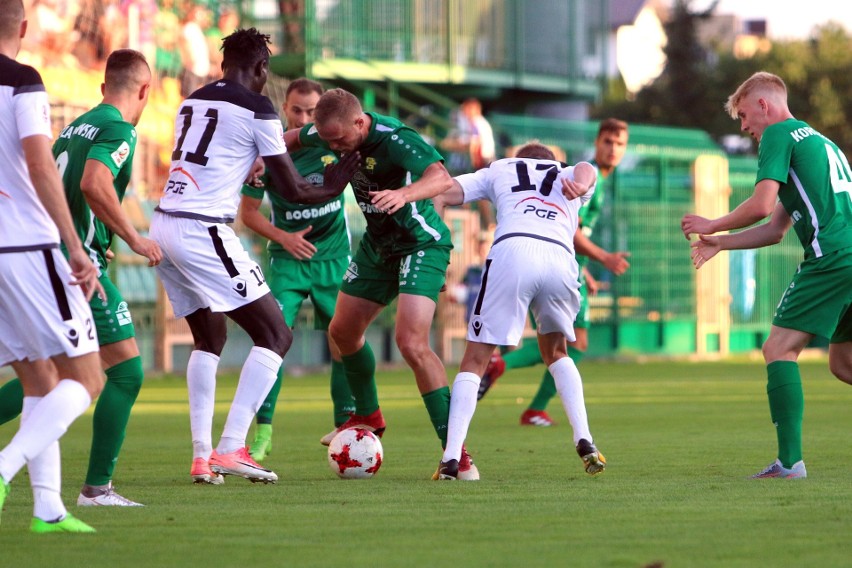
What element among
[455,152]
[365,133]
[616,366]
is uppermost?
[365,133]

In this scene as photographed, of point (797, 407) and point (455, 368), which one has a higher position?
point (797, 407)

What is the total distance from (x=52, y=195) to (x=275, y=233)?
13.3 ft

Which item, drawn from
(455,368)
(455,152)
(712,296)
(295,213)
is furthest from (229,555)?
(712,296)

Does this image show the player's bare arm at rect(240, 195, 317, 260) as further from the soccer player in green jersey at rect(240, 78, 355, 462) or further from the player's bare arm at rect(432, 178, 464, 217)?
the player's bare arm at rect(432, 178, 464, 217)

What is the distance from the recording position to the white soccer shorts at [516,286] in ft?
27.5

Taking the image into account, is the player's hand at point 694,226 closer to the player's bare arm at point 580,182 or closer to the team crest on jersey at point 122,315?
the player's bare arm at point 580,182

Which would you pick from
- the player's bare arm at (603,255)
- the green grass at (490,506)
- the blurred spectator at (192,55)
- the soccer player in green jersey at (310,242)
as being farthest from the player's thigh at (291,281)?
the blurred spectator at (192,55)

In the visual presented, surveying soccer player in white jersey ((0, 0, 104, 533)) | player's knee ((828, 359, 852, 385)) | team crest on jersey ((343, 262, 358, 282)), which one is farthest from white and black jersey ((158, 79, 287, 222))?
player's knee ((828, 359, 852, 385))

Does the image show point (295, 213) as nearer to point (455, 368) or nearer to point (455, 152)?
point (455, 368)

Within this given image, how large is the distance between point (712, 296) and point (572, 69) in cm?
1207

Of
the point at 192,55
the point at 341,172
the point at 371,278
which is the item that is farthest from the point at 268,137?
the point at 192,55

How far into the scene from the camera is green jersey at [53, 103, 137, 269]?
7.20 m

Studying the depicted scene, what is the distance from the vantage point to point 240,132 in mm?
8055

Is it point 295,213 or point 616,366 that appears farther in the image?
point 616,366
